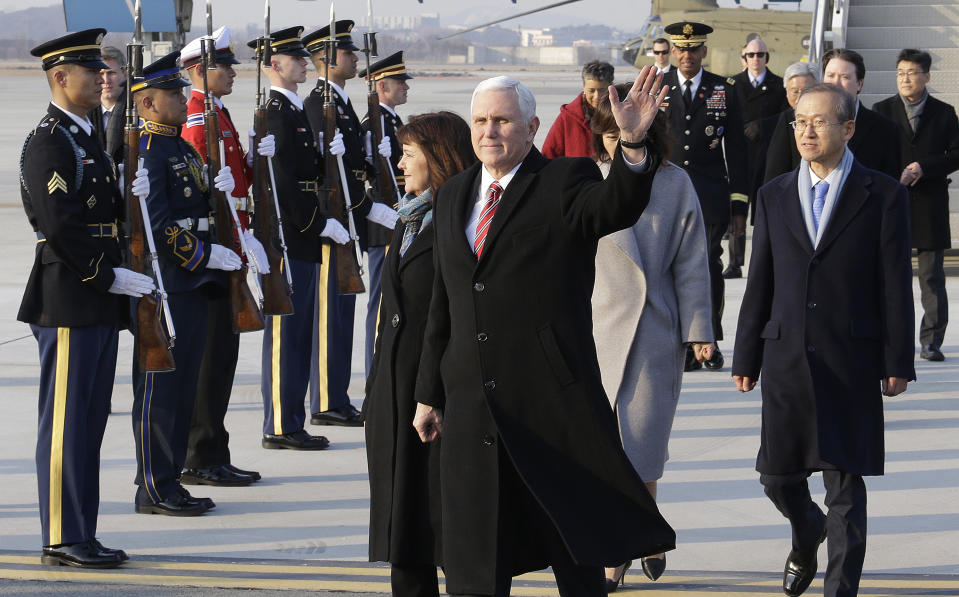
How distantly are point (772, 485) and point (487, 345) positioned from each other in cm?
147

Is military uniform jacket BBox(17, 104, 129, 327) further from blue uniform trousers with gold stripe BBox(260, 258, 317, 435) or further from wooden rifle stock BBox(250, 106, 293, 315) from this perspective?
blue uniform trousers with gold stripe BBox(260, 258, 317, 435)

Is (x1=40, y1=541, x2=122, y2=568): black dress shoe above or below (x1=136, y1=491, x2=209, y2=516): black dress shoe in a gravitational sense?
above

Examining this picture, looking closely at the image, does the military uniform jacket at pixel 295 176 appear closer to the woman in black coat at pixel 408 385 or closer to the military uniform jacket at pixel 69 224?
the military uniform jacket at pixel 69 224

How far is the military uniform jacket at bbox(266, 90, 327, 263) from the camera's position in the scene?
7.08 metres

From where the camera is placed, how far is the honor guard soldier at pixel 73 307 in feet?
16.8

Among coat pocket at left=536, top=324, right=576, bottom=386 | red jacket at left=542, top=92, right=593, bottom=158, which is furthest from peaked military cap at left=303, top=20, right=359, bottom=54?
coat pocket at left=536, top=324, right=576, bottom=386

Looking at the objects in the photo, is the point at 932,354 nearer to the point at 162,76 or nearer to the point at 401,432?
the point at 162,76

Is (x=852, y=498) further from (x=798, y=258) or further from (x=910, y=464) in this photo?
(x=910, y=464)

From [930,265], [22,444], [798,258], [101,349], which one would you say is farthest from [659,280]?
[930,265]

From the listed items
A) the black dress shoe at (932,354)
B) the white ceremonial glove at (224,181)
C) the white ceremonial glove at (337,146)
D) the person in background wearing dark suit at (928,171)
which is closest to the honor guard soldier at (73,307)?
the white ceremonial glove at (224,181)

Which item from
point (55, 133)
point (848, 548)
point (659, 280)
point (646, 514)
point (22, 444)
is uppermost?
point (55, 133)

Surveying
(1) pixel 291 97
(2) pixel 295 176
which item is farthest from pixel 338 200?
(1) pixel 291 97

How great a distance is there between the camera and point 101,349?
5297 mm

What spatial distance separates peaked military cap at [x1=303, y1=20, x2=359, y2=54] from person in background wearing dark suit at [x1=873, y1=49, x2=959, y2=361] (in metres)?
3.55
